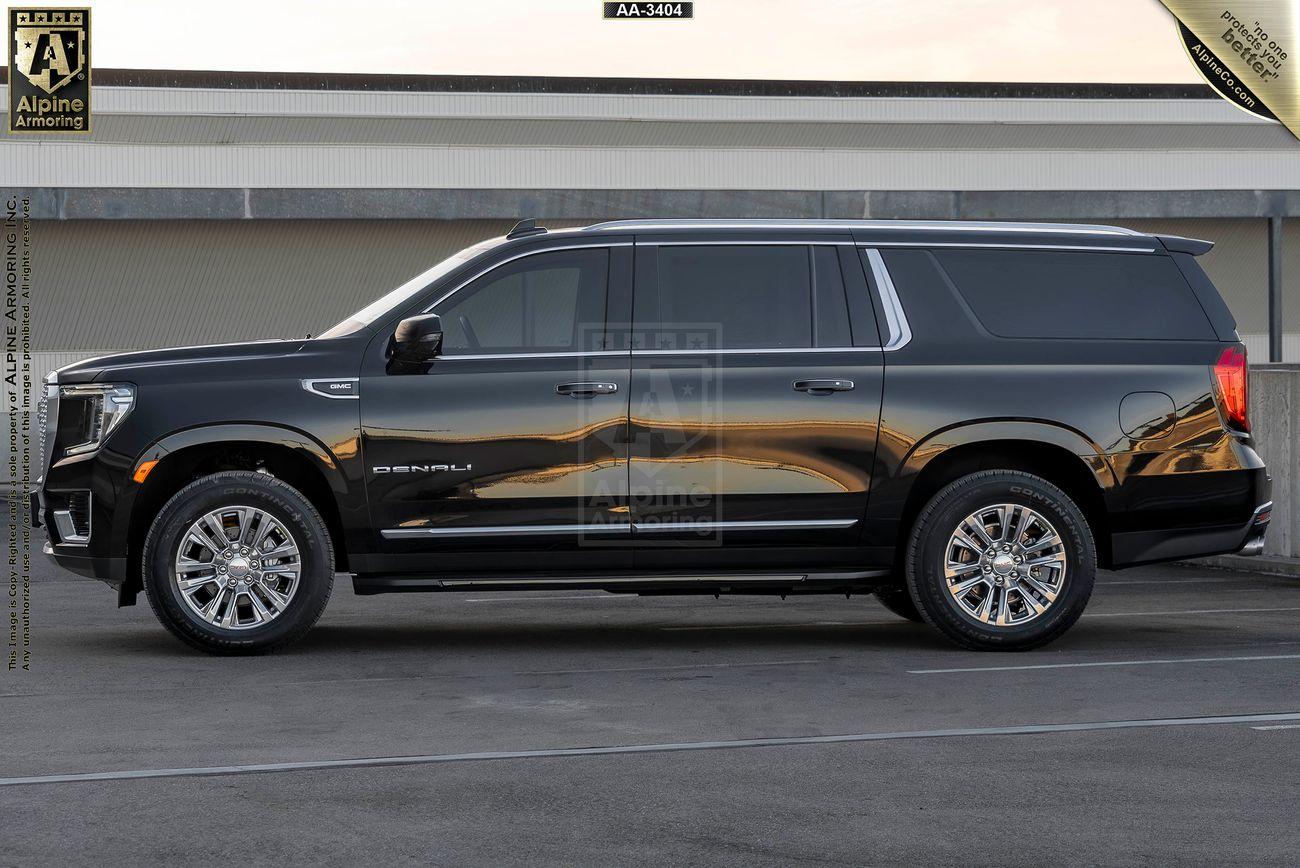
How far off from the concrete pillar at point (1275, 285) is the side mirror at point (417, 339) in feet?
85.5

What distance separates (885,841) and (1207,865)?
87cm

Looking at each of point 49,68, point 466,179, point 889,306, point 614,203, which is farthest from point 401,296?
point 49,68

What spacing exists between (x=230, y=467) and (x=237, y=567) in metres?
0.57

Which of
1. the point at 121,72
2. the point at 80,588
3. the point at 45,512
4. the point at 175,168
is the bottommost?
the point at 80,588

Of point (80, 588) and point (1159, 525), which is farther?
point (80, 588)

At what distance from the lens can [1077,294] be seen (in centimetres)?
930

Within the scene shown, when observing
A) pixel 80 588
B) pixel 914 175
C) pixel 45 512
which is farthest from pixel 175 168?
pixel 45 512

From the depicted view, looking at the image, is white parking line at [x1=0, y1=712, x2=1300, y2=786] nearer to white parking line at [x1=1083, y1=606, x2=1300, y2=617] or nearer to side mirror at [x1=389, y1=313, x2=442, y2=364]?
side mirror at [x1=389, y1=313, x2=442, y2=364]

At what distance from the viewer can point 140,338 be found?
31406 millimetres

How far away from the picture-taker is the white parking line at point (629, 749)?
6098 mm

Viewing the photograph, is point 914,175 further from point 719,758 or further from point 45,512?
point 719,758

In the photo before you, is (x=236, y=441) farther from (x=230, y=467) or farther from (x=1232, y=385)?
(x=1232, y=385)

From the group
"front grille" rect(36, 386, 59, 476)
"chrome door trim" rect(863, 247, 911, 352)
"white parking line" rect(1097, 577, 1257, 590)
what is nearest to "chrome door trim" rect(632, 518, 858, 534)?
"chrome door trim" rect(863, 247, 911, 352)

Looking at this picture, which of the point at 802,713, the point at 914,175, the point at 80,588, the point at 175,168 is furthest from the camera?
the point at 914,175
